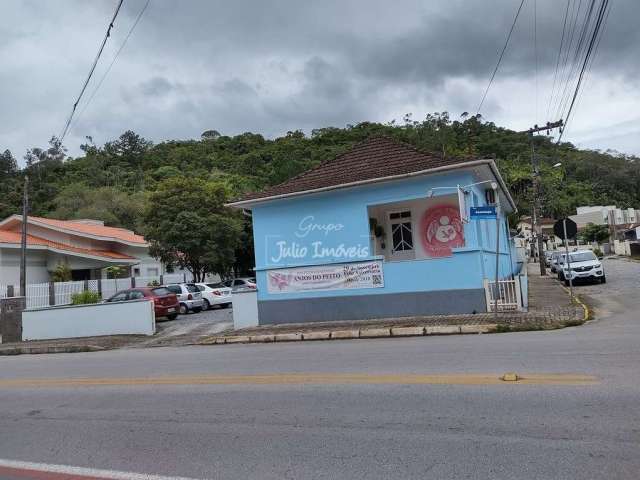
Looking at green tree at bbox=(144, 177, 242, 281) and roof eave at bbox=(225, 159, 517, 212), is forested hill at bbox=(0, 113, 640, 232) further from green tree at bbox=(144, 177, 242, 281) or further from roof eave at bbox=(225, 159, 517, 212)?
roof eave at bbox=(225, 159, 517, 212)

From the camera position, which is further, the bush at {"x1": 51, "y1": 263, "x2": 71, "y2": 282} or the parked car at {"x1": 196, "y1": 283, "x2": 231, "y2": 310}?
the bush at {"x1": 51, "y1": 263, "x2": 71, "y2": 282}

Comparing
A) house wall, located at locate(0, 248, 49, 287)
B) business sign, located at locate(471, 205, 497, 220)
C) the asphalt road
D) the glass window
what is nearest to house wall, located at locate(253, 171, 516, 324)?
business sign, located at locate(471, 205, 497, 220)

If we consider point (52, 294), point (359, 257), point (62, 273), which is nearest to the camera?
point (359, 257)

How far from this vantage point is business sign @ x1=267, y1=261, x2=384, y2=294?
1648 cm

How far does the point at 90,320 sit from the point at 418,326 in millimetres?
11648

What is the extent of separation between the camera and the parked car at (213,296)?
90.8 feet

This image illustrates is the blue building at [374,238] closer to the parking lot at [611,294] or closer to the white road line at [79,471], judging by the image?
the parking lot at [611,294]

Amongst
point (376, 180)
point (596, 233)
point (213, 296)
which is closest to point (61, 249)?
point (213, 296)

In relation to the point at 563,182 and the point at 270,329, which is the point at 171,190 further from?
the point at 563,182

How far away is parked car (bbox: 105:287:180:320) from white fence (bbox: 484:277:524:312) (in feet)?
43.4

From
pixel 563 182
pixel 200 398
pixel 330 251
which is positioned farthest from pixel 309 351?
pixel 563 182

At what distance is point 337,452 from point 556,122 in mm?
33003

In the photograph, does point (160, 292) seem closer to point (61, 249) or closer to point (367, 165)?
point (367, 165)

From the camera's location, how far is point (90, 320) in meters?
19.3
